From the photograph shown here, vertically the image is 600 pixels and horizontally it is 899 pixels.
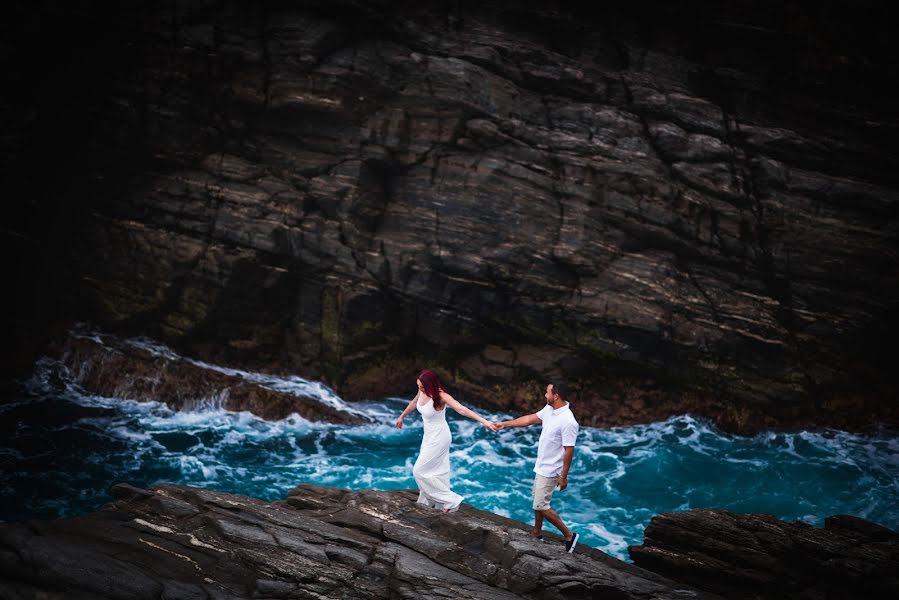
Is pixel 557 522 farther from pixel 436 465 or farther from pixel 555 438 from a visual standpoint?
pixel 436 465

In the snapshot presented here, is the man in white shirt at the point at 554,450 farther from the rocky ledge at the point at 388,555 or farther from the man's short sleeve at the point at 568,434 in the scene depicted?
the rocky ledge at the point at 388,555

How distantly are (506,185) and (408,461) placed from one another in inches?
359

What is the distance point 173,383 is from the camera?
20484 mm

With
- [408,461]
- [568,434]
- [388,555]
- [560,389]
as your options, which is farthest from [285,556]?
[408,461]

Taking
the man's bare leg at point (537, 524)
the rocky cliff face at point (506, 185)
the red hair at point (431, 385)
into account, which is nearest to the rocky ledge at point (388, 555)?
the man's bare leg at point (537, 524)

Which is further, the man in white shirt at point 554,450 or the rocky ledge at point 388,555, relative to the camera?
the man in white shirt at point 554,450

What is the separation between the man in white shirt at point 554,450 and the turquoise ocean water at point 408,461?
16.2 ft

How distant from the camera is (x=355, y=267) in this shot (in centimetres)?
2091

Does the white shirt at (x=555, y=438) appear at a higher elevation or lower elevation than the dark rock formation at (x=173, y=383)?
higher

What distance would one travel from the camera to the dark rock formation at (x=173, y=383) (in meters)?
20.3

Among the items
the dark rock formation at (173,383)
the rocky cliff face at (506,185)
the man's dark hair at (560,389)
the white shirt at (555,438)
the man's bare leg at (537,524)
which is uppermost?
the rocky cliff face at (506,185)

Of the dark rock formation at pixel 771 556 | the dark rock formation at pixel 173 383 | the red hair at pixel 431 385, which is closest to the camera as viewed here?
the dark rock formation at pixel 771 556

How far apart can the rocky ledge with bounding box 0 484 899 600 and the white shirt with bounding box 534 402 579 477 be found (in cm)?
117

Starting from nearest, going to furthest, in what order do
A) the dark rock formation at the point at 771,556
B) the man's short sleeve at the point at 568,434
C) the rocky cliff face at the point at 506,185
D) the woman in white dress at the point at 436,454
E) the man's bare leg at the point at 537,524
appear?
the dark rock formation at the point at 771,556
the man's short sleeve at the point at 568,434
the man's bare leg at the point at 537,524
the woman in white dress at the point at 436,454
the rocky cliff face at the point at 506,185
